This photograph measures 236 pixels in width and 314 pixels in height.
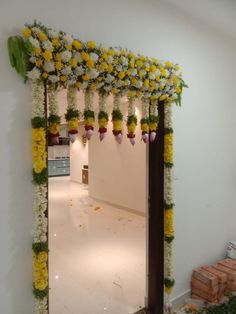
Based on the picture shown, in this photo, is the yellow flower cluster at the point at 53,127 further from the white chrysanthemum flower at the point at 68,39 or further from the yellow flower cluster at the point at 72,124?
the white chrysanthemum flower at the point at 68,39

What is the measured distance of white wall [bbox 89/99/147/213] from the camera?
566 centimetres

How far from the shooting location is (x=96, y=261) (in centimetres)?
359

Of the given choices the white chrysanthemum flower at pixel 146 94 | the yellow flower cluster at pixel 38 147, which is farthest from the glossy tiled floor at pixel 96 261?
the white chrysanthemum flower at pixel 146 94

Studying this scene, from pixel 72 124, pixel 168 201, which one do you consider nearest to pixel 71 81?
pixel 72 124

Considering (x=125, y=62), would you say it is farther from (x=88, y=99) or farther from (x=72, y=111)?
(x=72, y=111)

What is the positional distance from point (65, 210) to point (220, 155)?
4.44 m

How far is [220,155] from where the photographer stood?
3057 mm

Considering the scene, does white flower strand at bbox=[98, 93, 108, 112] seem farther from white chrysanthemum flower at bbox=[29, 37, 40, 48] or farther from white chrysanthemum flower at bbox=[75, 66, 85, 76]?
white chrysanthemum flower at bbox=[29, 37, 40, 48]

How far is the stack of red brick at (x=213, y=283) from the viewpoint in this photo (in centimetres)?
259

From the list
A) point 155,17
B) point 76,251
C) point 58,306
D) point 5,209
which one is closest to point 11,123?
point 5,209

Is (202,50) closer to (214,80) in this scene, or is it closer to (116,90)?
(214,80)

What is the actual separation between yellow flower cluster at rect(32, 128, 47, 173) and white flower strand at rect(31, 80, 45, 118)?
4.2 inches

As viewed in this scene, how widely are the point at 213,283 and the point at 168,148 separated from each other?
1.46 meters

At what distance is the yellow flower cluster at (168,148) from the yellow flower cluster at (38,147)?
119cm
